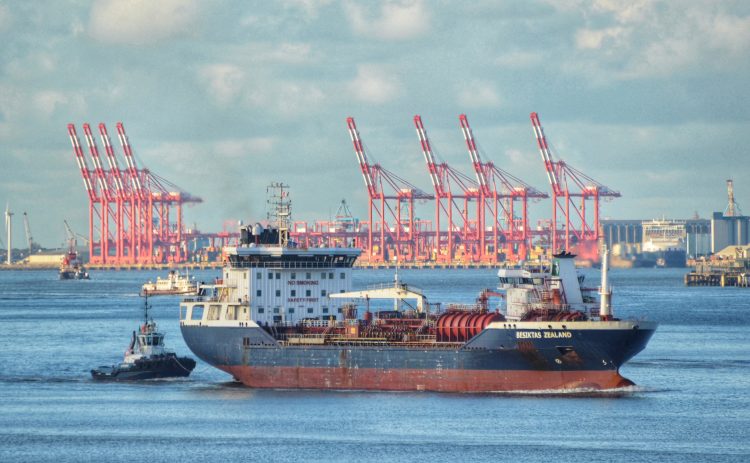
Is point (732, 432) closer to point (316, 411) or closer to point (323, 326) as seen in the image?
point (316, 411)

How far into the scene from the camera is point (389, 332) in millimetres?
66688

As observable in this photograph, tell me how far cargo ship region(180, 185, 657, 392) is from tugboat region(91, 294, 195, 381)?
278 centimetres

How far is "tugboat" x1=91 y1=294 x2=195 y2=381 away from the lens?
73250 mm

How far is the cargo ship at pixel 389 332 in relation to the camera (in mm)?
62531

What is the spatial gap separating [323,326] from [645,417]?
17.1 m

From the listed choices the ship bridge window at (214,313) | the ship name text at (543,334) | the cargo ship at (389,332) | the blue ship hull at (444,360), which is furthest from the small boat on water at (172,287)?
the ship name text at (543,334)

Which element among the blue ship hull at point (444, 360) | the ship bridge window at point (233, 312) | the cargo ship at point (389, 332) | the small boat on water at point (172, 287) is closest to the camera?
the blue ship hull at point (444, 360)

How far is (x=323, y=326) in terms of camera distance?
69.0 m

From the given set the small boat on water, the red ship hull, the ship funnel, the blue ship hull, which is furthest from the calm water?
the small boat on water

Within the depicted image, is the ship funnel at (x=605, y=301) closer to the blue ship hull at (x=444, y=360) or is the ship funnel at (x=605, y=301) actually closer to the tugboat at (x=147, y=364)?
the blue ship hull at (x=444, y=360)

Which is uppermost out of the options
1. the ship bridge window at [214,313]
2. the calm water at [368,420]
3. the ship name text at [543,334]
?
the ship bridge window at [214,313]

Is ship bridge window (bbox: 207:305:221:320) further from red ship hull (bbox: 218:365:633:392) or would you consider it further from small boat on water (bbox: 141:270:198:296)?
small boat on water (bbox: 141:270:198:296)

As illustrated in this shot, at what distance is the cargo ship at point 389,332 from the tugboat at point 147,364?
278 centimetres

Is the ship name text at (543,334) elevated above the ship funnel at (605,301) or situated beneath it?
situated beneath
